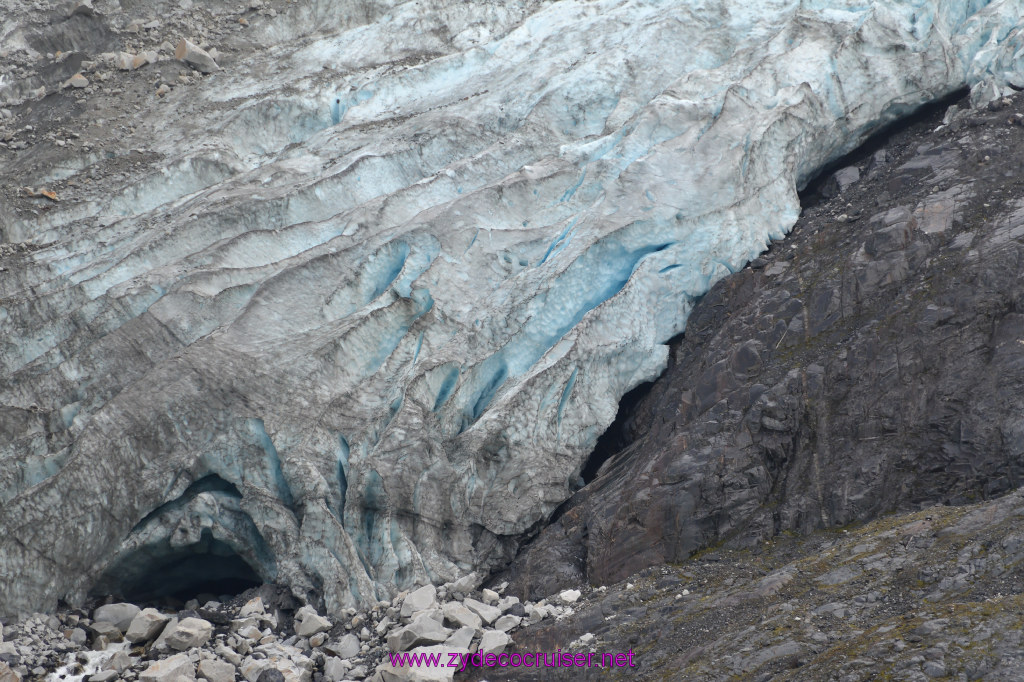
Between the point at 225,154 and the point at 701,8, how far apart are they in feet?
33.6

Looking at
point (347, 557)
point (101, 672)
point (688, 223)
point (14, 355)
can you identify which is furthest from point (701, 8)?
point (101, 672)

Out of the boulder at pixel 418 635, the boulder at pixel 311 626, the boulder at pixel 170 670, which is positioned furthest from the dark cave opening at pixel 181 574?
the boulder at pixel 418 635

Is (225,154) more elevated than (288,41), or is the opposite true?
(288,41)

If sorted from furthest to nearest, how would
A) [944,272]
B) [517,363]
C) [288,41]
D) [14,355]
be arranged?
[288,41] → [14,355] → [517,363] → [944,272]

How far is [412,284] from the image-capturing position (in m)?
14.1

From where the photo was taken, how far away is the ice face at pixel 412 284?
12477mm

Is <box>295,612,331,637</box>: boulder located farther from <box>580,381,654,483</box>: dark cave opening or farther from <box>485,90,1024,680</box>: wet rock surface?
<box>580,381,654,483</box>: dark cave opening

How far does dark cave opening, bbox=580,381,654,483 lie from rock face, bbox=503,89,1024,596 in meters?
0.11

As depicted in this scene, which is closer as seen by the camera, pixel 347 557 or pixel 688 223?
pixel 347 557

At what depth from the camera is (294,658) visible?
1080cm

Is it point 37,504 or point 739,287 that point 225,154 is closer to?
point 37,504

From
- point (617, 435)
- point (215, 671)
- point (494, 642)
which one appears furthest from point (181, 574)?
point (617, 435)

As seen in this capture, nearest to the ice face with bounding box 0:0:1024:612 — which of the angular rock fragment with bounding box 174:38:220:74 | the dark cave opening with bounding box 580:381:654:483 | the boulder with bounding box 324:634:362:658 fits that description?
the dark cave opening with bounding box 580:381:654:483

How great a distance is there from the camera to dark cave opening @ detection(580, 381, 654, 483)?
1325cm
